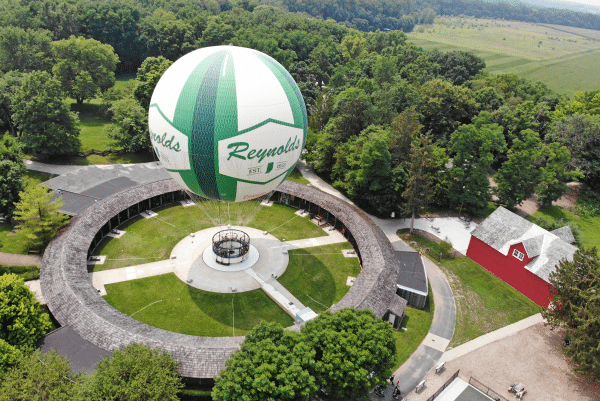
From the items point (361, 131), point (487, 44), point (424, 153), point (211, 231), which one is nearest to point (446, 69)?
point (361, 131)

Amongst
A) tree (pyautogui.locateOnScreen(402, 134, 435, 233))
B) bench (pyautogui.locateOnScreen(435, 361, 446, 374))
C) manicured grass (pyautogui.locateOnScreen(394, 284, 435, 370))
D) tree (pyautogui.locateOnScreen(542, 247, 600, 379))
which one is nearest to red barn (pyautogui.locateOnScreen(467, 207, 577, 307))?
tree (pyautogui.locateOnScreen(542, 247, 600, 379))

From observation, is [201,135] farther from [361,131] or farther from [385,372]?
[361,131]

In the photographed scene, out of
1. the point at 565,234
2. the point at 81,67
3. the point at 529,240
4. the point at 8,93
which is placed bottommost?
the point at 565,234

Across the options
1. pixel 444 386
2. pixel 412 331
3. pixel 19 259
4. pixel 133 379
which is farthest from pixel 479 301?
pixel 19 259

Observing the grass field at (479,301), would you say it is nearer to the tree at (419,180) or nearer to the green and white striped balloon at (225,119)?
the tree at (419,180)

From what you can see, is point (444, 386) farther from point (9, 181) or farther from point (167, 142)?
point (9, 181)

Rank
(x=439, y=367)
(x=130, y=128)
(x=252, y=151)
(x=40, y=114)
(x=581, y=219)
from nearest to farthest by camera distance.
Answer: (x=252, y=151) → (x=439, y=367) → (x=40, y=114) → (x=581, y=219) → (x=130, y=128)
